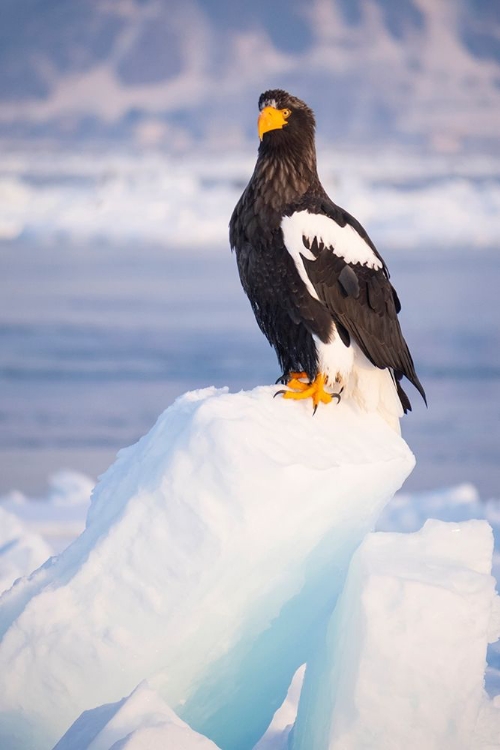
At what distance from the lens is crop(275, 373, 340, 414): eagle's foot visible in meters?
3.42

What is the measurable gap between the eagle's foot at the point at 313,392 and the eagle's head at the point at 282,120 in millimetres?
776

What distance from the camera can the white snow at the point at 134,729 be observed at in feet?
7.98

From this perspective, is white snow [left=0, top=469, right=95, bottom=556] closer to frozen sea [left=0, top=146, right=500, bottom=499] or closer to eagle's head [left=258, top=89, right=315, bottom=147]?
frozen sea [left=0, top=146, right=500, bottom=499]

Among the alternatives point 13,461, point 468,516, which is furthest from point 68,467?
point 468,516

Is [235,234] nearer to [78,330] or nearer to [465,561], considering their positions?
[465,561]

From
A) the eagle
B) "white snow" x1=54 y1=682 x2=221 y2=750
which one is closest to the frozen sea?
the eagle

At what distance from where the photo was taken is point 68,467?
8180 mm

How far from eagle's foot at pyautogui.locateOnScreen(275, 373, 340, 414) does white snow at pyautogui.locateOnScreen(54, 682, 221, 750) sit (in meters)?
1.08

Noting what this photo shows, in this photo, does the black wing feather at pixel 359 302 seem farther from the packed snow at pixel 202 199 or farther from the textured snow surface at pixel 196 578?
the packed snow at pixel 202 199

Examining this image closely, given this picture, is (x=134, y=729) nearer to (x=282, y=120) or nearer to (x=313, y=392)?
(x=313, y=392)

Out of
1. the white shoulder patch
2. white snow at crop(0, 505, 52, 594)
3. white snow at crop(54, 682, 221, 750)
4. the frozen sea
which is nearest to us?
white snow at crop(54, 682, 221, 750)

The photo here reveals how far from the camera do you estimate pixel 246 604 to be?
9.55 ft

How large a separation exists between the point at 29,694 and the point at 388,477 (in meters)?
1.05

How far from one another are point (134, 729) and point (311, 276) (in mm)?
1643
